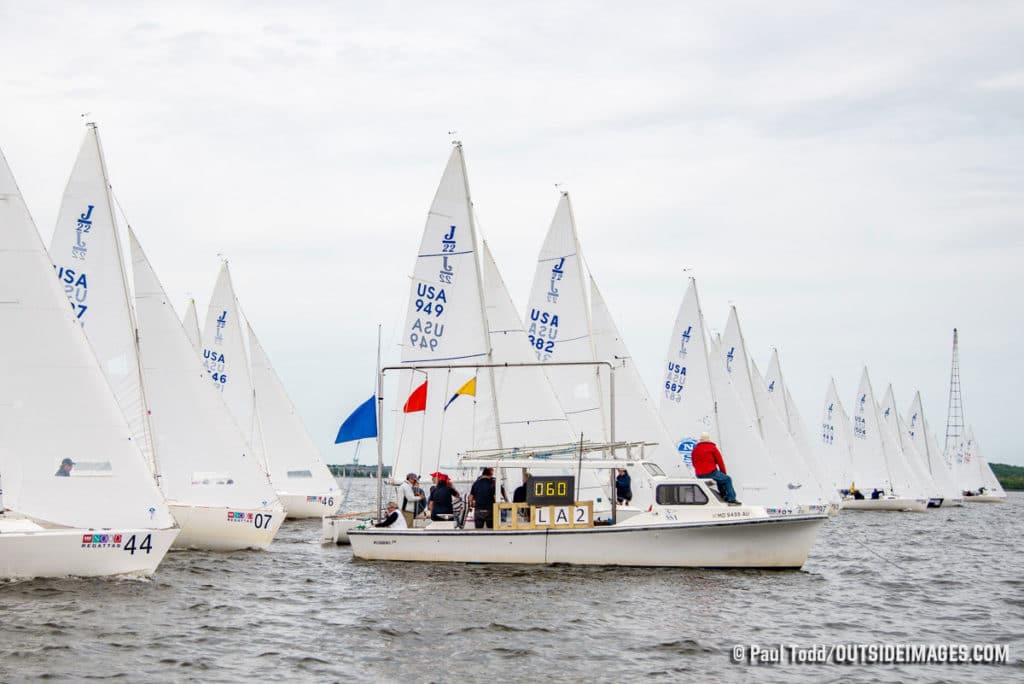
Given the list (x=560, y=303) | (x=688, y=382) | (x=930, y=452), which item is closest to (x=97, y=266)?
(x=560, y=303)

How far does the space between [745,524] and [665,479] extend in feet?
5.85

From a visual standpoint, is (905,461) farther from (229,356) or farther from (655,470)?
(655,470)

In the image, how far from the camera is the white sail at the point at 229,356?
130ft

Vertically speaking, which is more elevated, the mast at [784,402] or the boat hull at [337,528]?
the mast at [784,402]

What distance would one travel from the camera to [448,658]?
1552 centimetres

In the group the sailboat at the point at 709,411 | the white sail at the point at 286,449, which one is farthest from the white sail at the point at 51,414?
the white sail at the point at 286,449

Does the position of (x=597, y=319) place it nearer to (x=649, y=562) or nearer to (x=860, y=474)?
(x=649, y=562)

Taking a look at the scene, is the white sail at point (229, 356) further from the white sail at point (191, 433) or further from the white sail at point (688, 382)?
the white sail at point (688, 382)

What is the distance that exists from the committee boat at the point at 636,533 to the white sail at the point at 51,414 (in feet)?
21.6

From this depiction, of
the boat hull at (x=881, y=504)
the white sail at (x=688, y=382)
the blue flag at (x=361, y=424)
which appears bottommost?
the boat hull at (x=881, y=504)

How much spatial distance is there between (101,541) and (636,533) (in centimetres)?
983

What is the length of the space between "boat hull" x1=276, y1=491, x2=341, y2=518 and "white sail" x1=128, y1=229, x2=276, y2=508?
48.5 ft

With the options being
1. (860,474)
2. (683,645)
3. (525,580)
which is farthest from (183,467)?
(860,474)

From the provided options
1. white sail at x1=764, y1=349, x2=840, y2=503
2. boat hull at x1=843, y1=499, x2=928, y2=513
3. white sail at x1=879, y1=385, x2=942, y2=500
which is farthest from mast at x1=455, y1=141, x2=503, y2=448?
white sail at x1=879, y1=385, x2=942, y2=500
